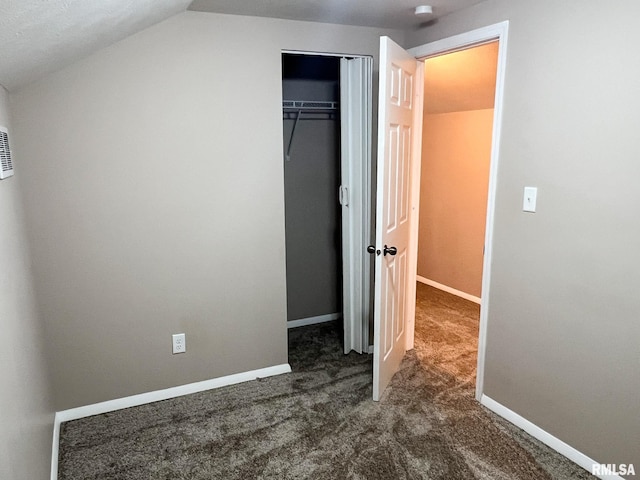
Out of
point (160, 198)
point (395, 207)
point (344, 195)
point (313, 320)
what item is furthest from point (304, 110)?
→ point (313, 320)

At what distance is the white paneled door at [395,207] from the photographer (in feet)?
7.56

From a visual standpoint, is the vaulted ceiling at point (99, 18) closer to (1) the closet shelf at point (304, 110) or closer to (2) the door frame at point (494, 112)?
(2) the door frame at point (494, 112)

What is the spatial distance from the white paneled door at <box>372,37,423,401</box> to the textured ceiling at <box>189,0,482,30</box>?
0.21m

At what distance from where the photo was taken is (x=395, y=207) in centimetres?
259

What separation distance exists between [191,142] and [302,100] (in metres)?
1.26

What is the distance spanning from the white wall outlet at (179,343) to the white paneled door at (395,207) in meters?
1.12

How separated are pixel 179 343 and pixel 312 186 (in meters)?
1.62

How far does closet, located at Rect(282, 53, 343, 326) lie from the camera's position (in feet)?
11.1

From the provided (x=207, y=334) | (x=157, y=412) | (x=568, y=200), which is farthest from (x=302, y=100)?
(x=157, y=412)

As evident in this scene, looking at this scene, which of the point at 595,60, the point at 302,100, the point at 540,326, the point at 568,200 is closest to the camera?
the point at 595,60

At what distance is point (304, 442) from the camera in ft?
7.21

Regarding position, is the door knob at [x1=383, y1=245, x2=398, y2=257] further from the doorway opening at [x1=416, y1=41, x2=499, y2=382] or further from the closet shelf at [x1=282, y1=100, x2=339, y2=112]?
the closet shelf at [x1=282, y1=100, x2=339, y2=112]

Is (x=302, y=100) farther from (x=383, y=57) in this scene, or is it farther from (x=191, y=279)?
(x=191, y=279)

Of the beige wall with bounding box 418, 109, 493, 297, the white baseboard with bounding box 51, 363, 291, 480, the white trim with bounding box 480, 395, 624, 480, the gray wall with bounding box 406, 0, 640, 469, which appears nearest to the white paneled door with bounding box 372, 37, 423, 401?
the gray wall with bounding box 406, 0, 640, 469
